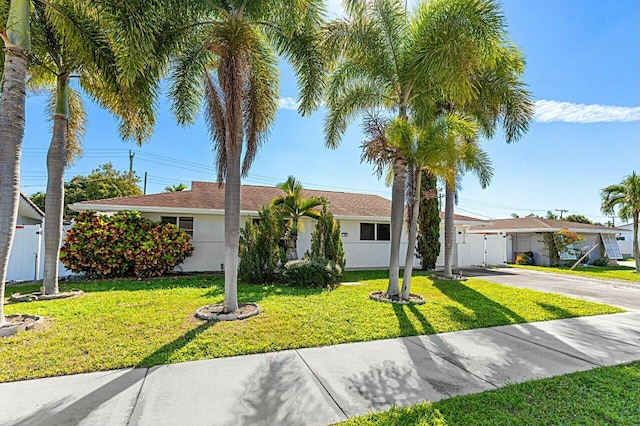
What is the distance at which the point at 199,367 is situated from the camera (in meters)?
4.23

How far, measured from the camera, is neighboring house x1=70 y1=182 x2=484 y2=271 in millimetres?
12470

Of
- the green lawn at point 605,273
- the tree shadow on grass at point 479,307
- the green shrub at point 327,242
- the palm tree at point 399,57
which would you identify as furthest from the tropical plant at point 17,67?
the green lawn at point 605,273

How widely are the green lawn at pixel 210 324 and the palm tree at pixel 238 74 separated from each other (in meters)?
1.33

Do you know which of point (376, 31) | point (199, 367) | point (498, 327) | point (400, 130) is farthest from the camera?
point (376, 31)

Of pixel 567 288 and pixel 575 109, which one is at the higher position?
pixel 575 109

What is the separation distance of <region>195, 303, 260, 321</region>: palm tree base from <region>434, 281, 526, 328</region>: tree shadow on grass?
14.5 feet

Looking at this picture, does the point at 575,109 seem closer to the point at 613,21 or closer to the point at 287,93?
the point at 613,21

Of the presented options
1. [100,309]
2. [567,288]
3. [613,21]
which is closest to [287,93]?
[100,309]

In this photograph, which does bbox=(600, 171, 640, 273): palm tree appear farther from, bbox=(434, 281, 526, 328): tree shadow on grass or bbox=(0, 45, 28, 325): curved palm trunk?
bbox=(0, 45, 28, 325): curved palm trunk

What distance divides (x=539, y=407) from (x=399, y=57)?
8.25 metres

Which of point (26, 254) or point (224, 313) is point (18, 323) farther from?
point (26, 254)

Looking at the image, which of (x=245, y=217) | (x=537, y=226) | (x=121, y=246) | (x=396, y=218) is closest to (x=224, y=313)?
(x=396, y=218)

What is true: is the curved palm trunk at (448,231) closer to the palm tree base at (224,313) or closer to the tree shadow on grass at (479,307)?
the tree shadow on grass at (479,307)

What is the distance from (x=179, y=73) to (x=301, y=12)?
3.13 meters
